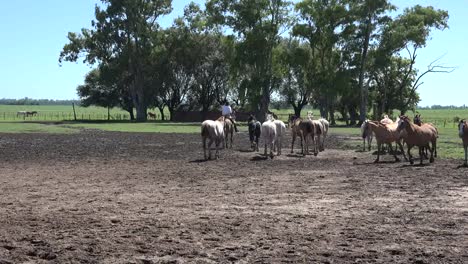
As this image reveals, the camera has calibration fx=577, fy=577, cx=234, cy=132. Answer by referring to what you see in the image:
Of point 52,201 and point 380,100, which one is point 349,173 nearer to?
point 52,201

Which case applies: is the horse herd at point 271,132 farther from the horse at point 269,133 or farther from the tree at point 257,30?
the tree at point 257,30

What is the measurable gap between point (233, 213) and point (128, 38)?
217 ft

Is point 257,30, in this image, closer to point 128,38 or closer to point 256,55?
point 256,55

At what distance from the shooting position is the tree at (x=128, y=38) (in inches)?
2884

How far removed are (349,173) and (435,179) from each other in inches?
105

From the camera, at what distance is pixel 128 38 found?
244 feet

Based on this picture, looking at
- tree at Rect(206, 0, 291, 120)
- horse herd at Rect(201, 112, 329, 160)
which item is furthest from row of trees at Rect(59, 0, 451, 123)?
horse herd at Rect(201, 112, 329, 160)

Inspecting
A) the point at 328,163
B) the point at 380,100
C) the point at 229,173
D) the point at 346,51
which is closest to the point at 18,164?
the point at 229,173

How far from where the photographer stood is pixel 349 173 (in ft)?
57.2

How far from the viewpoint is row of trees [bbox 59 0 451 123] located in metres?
66.2

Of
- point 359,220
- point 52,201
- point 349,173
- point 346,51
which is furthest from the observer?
point 346,51

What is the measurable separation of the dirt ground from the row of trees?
48.1m

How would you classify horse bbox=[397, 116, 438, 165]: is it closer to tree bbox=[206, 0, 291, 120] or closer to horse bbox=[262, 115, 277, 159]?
horse bbox=[262, 115, 277, 159]

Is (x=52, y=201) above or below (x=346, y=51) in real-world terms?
below
